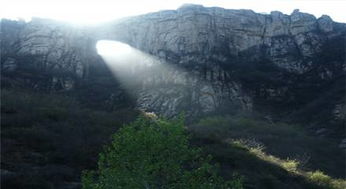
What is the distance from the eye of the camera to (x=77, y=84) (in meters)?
52.0

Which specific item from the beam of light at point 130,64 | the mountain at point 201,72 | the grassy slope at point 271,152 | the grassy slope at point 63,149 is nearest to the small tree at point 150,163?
the grassy slope at point 63,149

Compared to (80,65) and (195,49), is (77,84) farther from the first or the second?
(195,49)

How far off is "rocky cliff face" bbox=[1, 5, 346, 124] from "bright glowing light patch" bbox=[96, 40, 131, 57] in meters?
1.08

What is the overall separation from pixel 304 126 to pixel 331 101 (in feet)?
19.8

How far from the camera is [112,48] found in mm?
66438

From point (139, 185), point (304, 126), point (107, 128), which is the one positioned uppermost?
point (139, 185)

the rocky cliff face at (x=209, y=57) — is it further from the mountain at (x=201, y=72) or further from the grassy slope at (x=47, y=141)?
the grassy slope at (x=47, y=141)

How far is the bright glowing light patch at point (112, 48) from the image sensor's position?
6481cm

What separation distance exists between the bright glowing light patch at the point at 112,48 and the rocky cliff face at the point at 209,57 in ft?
3.55

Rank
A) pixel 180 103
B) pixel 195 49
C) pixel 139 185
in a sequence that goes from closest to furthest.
Answer: pixel 139 185, pixel 180 103, pixel 195 49

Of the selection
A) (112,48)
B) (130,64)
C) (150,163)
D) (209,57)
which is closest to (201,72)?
(209,57)

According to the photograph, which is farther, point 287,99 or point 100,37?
point 100,37

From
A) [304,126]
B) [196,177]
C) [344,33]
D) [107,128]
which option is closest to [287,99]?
[304,126]

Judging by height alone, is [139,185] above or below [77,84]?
above
